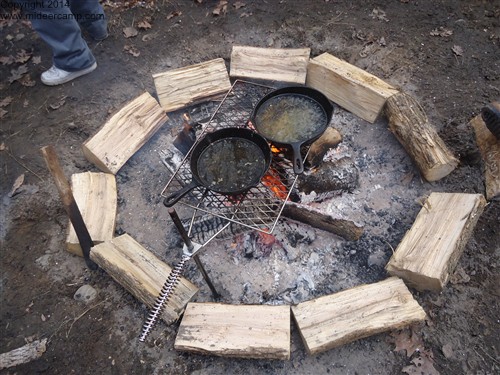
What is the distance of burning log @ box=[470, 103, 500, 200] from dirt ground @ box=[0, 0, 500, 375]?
9 centimetres

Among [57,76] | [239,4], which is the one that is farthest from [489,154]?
[57,76]

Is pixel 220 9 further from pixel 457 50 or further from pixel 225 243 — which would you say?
pixel 225 243

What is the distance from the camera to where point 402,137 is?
3586 mm

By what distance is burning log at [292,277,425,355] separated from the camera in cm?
266

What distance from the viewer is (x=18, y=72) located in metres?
4.60

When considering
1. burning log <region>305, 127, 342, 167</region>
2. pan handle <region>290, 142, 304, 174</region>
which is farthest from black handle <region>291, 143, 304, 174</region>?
burning log <region>305, 127, 342, 167</region>

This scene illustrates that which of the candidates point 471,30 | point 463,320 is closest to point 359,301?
point 463,320

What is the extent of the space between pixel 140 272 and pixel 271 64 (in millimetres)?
2454

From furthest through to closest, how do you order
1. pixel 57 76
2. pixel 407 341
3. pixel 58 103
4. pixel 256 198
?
pixel 57 76 → pixel 58 103 → pixel 256 198 → pixel 407 341

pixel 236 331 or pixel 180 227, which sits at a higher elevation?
pixel 180 227

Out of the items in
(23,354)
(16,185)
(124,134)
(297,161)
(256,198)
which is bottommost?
(23,354)

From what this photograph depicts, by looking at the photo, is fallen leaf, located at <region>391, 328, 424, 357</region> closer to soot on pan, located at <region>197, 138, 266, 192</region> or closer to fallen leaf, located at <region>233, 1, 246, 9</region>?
soot on pan, located at <region>197, 138, 266, 192</region>

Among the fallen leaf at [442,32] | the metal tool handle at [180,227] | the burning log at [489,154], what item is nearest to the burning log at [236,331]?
the metal tool handle at [180,227]

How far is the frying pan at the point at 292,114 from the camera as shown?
10.3 feet
